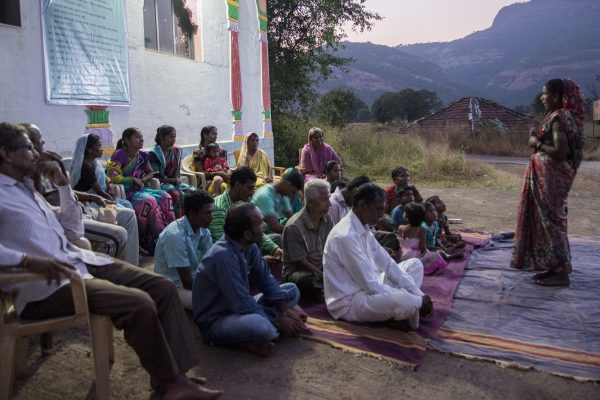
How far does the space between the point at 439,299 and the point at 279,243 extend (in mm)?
1615

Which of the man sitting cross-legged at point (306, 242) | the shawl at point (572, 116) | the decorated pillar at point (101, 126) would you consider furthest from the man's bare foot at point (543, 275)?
the decorated pillar at point (101, 126)

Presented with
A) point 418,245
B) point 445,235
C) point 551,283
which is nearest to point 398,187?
point 445,235

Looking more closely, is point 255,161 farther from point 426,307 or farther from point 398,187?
point 426,307

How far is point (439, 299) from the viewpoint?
428cm

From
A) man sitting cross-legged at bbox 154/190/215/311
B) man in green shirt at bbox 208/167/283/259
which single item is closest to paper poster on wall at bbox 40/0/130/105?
man in green shirt at bbox 208/167/283/259

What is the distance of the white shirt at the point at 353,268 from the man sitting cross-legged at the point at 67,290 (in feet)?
4.03

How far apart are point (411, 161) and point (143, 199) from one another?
10.3 metres

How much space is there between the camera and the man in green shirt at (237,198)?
4.57 meters

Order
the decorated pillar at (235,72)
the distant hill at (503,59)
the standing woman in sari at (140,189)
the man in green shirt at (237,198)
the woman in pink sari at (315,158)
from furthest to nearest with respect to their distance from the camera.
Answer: the distant hill at (503,59) < the decorated pillar at (235,72) < the woman in pink sari at (315,158) < the standing woman in sari at (140,189) < the man in green shirt at (237,198)

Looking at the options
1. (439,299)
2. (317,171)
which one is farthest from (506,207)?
(439,299)

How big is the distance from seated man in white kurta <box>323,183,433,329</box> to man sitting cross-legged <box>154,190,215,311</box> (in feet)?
3.00

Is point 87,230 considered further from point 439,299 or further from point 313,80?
point 313,80

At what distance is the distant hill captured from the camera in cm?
8781

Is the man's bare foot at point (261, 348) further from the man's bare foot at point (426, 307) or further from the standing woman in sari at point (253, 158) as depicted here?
the standing woman in sari at point (253, 158)
